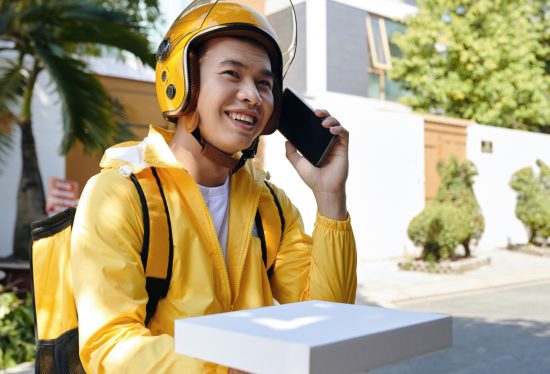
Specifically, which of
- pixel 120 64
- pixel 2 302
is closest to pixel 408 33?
pixel 120 64

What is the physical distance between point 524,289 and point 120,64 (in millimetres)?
7611

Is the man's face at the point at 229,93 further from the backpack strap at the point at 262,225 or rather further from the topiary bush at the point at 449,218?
the topiary bush at the point at 449,218

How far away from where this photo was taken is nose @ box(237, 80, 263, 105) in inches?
66.1

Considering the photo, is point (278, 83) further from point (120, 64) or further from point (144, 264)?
point (120, 64)

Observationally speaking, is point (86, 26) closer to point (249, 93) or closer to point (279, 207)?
point (279, 207)

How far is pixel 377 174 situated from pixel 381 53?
7.33 meters

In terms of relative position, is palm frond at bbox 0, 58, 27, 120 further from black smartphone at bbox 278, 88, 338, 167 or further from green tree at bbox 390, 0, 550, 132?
green tree at bbox 390, 0, 550, 132

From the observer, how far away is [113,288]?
4.67 ft

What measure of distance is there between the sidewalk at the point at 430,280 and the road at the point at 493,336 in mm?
393

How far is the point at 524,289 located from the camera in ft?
33.7

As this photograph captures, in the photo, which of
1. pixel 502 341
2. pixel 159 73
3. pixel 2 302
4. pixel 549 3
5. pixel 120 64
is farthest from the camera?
pixel 549 3

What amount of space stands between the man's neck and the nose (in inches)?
7.5

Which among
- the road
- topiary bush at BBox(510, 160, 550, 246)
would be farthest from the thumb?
topiary bush at BBox(510, 160, 550, 246)

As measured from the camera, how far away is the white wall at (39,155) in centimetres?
971
